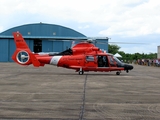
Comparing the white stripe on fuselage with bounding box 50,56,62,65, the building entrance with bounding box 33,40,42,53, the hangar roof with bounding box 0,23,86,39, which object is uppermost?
the hangar roof with bounding box 0,23,86,39

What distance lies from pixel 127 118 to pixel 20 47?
2058 centimetres

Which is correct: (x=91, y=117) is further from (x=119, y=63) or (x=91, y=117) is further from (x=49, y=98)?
(x=119, y=63)

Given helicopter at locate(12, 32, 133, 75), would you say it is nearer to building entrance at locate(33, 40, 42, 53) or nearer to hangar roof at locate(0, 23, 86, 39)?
hangar roof at locate(0, 23, 86, 39)

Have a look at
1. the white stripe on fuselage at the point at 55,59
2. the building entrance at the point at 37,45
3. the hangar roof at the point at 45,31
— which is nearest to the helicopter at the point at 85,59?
the white stripe on fuselage at the point at 55,59

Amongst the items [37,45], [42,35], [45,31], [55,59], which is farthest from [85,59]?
[37,45]

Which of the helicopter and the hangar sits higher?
the hangar

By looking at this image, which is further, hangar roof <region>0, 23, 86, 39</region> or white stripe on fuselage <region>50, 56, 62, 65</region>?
hangar roof <region>0, 23, 86, 39</region>

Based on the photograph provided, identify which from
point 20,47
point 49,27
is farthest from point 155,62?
point 20,47

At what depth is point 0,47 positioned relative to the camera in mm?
78750

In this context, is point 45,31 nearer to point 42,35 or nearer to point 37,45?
point 42,35

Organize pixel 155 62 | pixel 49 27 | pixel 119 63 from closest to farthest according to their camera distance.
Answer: pixel 119 63
pixel 155 62
pixel 49 27

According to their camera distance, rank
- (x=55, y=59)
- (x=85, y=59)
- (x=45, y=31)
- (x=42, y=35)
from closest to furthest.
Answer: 1. (x=85, y=59)
2. (x=55, y=59)
3. (x=42, y=35)
4. (x=45, y=31)

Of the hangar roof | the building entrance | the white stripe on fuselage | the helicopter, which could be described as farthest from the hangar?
the white stripe on fuselage

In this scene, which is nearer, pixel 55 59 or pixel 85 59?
pixel 85 59
